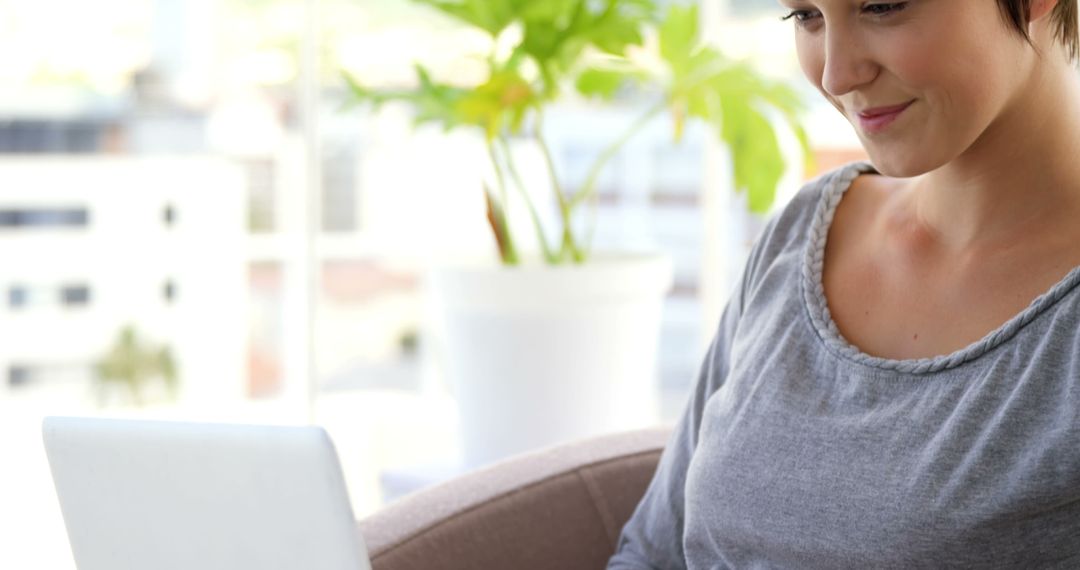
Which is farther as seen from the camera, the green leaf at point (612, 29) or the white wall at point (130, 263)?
the white wall at point (130, 263)

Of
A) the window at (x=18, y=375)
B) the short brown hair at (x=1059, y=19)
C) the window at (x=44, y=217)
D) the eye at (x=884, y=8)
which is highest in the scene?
the eye at (x=884, y=8)

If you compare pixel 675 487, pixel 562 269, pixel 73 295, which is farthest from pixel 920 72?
pixel 73 295

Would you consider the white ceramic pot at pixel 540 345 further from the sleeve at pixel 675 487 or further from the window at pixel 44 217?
the window at pixel 44 217

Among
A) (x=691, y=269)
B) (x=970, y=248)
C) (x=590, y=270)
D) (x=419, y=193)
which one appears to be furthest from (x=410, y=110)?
(x=970, y=248)

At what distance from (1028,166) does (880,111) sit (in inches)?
5.3

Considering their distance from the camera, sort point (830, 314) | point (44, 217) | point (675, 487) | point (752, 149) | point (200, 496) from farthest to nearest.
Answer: point (44, 217) < point (752, 149) < point (675, 487) < point (830, 314) < point (200, 496)

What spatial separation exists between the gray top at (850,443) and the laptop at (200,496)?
15.6 inches

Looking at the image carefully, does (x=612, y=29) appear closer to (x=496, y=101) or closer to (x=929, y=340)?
(x=496, y=101)

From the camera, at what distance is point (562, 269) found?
217 cm

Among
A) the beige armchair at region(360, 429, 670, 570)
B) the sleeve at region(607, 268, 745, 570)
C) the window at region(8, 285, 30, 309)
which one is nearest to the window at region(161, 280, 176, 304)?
the window at region(8, 285, 30, 309)

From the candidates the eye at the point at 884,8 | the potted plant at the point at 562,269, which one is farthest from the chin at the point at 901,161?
the potted plant at the point at 562,269

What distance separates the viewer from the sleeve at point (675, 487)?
1400mm

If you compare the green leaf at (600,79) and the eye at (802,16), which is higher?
the eye at (802,16)

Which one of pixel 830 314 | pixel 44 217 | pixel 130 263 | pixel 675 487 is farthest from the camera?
pixel 130 263
